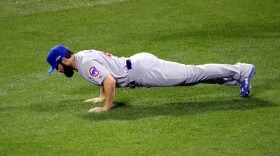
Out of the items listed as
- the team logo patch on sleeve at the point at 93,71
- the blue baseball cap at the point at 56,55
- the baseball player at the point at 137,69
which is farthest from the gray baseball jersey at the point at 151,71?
the blue baseball cap at the point at 56,55

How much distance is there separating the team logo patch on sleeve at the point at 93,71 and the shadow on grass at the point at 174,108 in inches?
18.6

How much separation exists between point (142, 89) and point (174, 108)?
1155 millimetres

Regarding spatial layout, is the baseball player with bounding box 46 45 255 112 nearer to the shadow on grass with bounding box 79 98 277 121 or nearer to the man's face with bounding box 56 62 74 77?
the man's face with bounding box 56 62 74 77

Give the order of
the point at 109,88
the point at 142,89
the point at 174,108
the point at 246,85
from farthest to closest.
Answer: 1. the point at 142,89
2. the point at 246,85
3. the point at 174,108
4. the point at 109,88

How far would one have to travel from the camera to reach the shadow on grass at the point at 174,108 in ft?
32.0

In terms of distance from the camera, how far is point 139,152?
8.42m

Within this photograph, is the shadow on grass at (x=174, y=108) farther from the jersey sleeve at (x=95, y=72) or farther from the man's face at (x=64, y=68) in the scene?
the man's face at (x=64, y=68)

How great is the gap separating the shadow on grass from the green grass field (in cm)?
1

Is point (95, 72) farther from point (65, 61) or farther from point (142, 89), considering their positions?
point (142, 89)

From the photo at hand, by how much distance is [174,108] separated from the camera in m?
10.0

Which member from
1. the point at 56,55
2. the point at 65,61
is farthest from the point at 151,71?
the point at 56,55

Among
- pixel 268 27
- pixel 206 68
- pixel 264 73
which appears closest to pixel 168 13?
pixel 268 27

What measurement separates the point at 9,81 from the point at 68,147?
3205 millimetres

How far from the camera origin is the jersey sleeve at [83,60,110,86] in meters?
9.77
